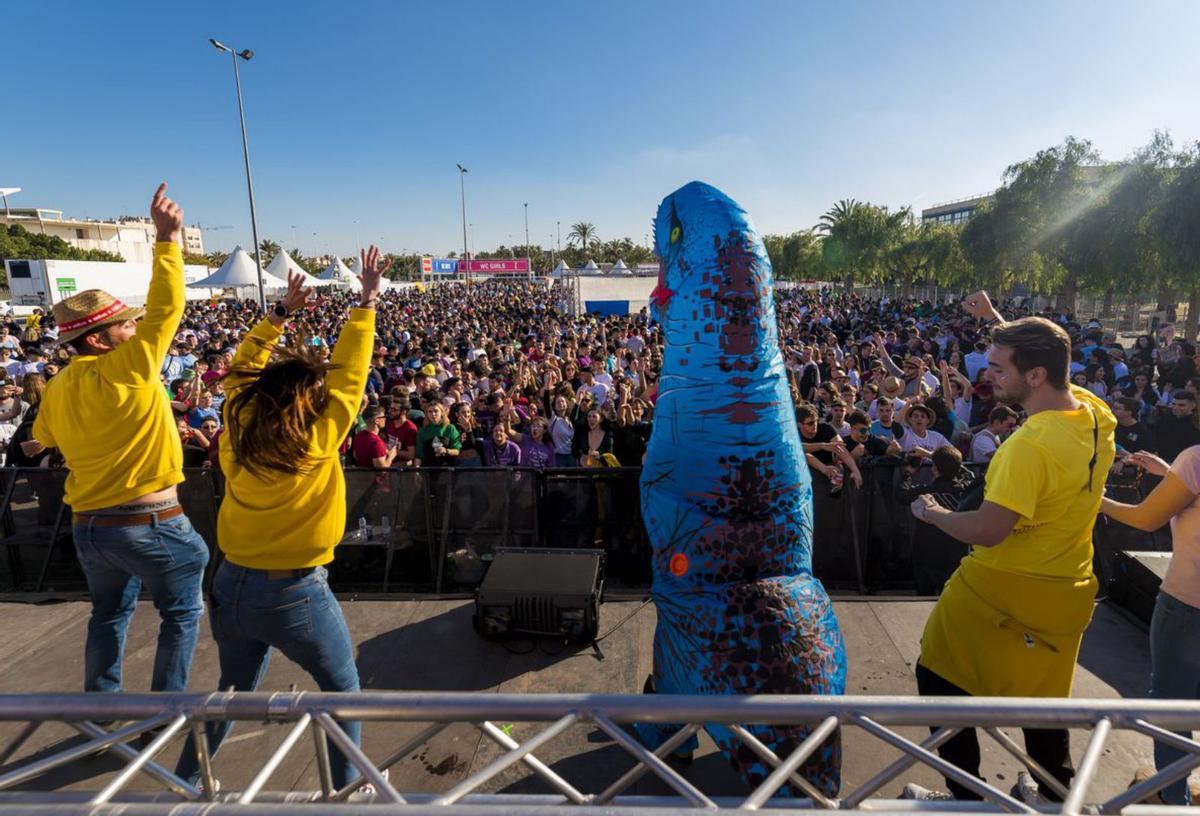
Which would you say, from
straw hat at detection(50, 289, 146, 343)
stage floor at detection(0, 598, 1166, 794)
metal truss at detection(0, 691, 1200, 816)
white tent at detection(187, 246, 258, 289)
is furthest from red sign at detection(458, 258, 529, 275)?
metal truss at detection(0, 691, 1200, 816)

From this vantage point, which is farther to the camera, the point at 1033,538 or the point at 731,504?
the point at 731,504

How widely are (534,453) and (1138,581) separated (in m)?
5.03

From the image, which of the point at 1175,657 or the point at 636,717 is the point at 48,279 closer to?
the point at 636,717

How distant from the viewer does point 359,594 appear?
4.93m

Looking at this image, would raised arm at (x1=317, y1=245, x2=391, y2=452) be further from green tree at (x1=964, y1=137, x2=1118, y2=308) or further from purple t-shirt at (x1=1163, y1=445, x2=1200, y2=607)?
green tree at (x1=964, y1=137, x2=1118, y2=308)

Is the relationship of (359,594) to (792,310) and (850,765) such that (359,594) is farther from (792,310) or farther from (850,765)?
(792,310)

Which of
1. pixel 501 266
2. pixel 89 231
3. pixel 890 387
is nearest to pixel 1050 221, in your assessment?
pixel 890 387

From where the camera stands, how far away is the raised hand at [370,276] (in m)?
2.59

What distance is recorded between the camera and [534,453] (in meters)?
6.55

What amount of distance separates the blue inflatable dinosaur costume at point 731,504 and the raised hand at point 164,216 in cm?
215

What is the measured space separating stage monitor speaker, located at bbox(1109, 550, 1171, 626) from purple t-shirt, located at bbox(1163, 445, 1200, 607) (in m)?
2.20

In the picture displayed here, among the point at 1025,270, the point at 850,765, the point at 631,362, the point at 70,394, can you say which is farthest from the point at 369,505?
the point at 1025,270

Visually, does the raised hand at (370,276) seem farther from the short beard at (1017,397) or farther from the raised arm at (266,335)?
the short beard at (1017,397)

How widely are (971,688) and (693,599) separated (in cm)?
111
